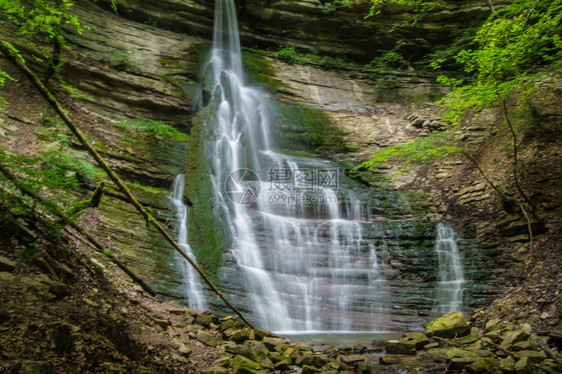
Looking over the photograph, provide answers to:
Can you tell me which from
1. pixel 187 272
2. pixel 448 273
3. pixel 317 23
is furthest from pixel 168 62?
pixel 448 273

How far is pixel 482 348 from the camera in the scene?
15.8 ft

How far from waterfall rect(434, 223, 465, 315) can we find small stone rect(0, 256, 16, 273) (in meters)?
7.34

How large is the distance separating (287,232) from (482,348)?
4.88 metres

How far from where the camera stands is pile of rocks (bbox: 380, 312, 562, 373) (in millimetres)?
3985

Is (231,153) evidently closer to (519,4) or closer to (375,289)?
(375,289)

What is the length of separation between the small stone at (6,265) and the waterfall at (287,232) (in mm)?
4395

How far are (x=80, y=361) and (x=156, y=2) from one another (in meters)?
17.6

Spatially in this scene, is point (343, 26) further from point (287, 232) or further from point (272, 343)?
point (272, 343)

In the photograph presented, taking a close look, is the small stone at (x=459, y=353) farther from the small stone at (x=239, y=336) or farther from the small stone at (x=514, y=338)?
the small stone at (x=239, y=336)

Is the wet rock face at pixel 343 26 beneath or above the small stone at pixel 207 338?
above

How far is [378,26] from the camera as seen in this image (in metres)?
16.6

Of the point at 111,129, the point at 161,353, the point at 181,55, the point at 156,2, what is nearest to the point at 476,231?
the point at 161,353

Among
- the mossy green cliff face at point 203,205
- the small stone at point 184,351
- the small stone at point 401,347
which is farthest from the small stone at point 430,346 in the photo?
the mossy green cliff face at point 203,205

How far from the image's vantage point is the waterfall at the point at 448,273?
7.17 m
